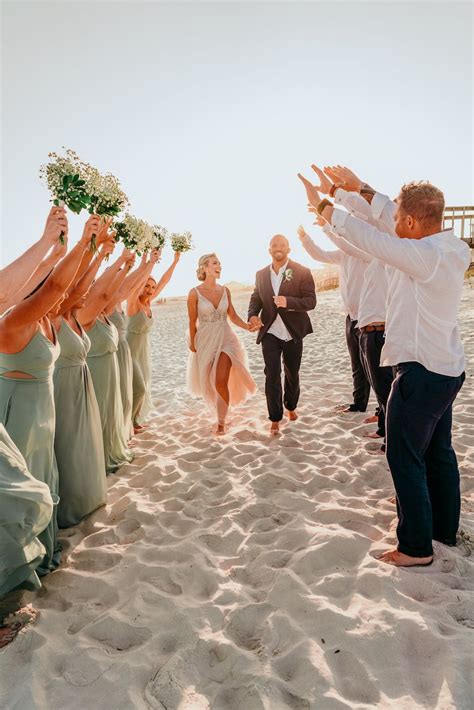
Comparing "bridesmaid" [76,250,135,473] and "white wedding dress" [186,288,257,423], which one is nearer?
"bridesmaid" [76,250,135,473]

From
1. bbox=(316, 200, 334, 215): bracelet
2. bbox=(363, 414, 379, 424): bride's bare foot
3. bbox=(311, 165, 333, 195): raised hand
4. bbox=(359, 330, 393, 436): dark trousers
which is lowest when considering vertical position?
bbox=(363, 414, 379, 424): bride's bare foot

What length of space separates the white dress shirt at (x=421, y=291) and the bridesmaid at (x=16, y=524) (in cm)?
222

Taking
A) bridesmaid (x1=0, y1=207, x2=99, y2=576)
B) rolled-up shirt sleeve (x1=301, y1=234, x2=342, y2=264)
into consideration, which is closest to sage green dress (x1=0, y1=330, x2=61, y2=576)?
bridesmaid (x1=0, y1=207, x2=99, y2=576)

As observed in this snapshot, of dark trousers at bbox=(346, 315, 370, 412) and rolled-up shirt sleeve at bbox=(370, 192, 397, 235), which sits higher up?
rolled-up shirt sleeve at bbox=(370, 192, 397, 235)

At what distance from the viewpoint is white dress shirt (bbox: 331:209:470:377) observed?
2551 millimetres

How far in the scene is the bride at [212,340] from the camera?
6215 mm

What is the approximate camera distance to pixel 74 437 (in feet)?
12.2

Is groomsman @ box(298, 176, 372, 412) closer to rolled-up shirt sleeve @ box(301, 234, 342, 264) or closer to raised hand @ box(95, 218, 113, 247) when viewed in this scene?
rolled-up shirt sleeve @ box(301, 234, 342, 264)

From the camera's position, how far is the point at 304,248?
661cm

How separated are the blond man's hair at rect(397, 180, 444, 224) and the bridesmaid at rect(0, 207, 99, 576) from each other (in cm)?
206

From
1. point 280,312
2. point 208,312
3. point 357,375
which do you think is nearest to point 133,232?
point 208,312

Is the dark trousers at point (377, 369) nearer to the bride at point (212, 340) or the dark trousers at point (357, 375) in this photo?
the dark trousers at point (357, 375)

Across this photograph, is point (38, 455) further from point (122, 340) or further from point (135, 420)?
point (135, 420)

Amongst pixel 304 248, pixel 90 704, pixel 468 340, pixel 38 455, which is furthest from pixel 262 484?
pixel 468 340
